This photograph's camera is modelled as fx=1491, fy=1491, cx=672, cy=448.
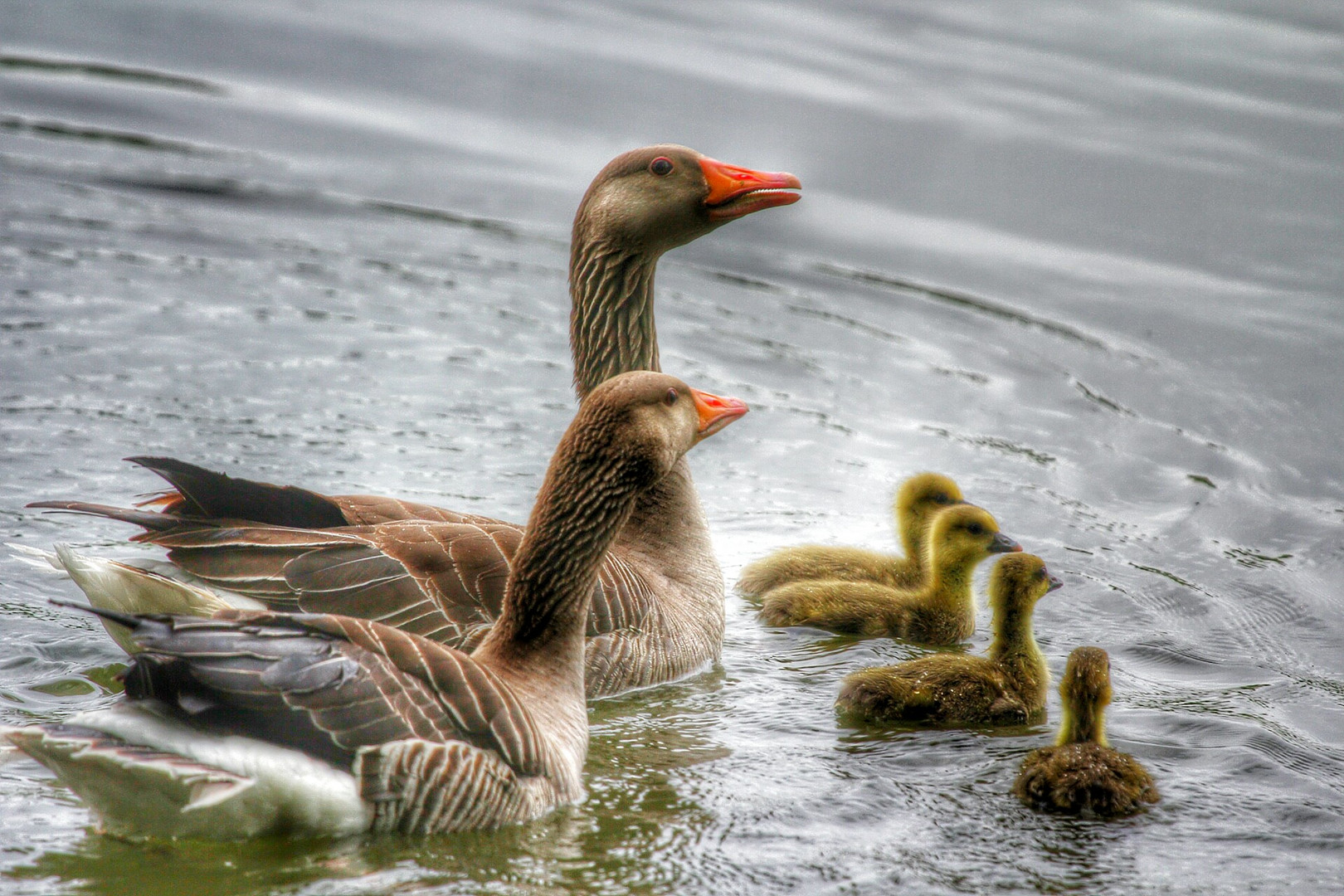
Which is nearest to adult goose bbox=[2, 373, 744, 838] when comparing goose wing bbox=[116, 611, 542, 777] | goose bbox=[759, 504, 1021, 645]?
goose wing bbox=[116, 611, 542, 777]

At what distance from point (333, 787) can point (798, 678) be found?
3008mm

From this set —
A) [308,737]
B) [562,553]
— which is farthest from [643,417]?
[308,737]

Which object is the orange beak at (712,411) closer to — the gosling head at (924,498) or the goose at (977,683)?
the goose at (977,683)

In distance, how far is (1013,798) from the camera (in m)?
6.27

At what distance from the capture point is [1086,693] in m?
6.37

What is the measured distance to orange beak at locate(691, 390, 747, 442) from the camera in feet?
21.6

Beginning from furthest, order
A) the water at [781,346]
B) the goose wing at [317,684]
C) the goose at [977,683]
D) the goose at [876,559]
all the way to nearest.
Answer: the goose at [876,559] → the goose at [977,683] → the water at [781,346] → the goose wing at [317,684]

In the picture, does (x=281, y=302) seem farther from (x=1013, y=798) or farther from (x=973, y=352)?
(x=1013, y=798)

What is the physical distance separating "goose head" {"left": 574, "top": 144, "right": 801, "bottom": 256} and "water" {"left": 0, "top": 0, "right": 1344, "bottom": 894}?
219cm

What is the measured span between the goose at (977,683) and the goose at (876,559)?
1.32 metres

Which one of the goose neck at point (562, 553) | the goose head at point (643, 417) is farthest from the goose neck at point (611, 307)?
the goose neck at point (562, 553)

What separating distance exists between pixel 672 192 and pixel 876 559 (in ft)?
8.00

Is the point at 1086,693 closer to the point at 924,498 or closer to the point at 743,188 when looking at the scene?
the point at 924,498

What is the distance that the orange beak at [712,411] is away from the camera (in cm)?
659
